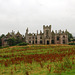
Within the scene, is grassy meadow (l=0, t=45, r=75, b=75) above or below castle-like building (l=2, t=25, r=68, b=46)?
below

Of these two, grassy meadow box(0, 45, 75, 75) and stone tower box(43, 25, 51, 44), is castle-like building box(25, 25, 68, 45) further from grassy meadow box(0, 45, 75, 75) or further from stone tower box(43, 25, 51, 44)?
grassy meadow box(0, 45, 75, 75)

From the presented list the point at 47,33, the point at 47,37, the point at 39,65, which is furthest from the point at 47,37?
the point at 39,65

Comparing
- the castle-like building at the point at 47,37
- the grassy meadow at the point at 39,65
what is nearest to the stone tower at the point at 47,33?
the castle-like building at the point at 47,37

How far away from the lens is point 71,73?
9.15 meters

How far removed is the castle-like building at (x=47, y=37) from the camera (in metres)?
59.1

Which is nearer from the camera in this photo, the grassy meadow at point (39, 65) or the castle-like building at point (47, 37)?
the grassy meadow at point (39, 65)

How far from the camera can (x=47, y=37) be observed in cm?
5878

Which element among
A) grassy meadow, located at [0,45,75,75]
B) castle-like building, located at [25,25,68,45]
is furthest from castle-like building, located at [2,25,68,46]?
grassy meadow, located at [0,45,75,75]

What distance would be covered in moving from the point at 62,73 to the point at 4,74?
5.17 m

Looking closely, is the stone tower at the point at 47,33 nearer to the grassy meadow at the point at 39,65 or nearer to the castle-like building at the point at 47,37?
the castle-like building at the point at 47,37

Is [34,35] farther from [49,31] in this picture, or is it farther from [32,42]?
[49,31]

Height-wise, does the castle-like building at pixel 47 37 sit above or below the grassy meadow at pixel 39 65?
above

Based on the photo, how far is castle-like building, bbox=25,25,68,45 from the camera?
59062 millimetres

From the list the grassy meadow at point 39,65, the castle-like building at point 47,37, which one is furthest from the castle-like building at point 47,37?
the grassy meadow at point 39,65
